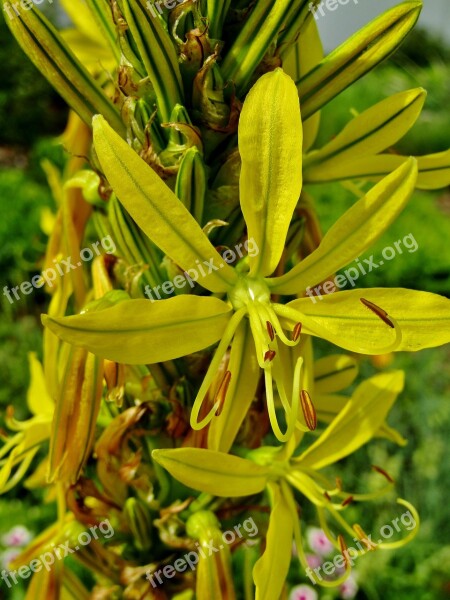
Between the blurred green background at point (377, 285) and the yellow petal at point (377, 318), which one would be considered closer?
the yellow petal at point (377, 318)

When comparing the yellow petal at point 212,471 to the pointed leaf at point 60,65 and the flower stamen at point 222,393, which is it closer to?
the flower stamen at point 222,393

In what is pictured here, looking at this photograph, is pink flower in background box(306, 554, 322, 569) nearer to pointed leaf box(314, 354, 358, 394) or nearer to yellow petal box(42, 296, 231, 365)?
pointed leaf box(314, 354, 358, 394)

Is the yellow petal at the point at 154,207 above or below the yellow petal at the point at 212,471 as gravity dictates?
above

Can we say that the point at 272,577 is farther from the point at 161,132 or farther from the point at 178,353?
the point at 161,132

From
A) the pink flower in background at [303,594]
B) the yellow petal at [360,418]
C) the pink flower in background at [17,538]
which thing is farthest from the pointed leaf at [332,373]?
the pink flower in background at [17,538]

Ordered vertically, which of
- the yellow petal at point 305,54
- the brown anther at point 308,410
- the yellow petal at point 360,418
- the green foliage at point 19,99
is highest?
the green foliage at point 19,99

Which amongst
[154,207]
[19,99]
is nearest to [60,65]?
[154,207]
